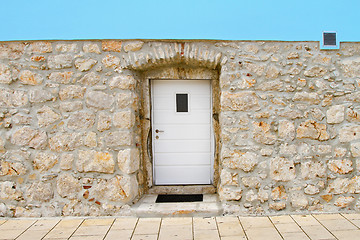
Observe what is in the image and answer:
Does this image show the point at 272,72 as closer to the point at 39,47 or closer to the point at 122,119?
the point at 122,119

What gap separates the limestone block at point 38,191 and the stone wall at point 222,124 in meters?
0.01

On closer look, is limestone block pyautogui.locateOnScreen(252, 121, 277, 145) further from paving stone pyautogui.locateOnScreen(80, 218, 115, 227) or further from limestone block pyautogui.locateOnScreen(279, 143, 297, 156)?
paving stone pyautogui.locateOnScreen(80, 218, 115, 227)

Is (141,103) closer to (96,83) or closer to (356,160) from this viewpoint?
(96,83)

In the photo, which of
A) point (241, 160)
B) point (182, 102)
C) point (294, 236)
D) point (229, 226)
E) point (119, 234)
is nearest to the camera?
point (294, 236)

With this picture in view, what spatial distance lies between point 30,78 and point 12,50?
1.34ft

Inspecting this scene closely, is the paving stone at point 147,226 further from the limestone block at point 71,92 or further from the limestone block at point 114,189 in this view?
the limestone block at point 71,92

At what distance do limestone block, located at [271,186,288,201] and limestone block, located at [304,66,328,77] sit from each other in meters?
1.44

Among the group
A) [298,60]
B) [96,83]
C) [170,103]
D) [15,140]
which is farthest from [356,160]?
[15,140]

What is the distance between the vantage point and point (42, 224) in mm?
2857

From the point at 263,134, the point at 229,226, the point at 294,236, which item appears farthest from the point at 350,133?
the point at 229,226

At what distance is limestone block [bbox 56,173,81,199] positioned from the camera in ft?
9.87

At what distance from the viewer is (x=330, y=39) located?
2.97m

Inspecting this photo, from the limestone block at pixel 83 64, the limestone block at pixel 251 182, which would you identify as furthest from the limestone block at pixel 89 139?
the limestone block at pixel 251 182

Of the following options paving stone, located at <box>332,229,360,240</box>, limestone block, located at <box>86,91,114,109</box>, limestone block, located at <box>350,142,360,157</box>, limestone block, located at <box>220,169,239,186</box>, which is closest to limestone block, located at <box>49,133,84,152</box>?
limestone block, located at <box>86,91,114,109</box>
